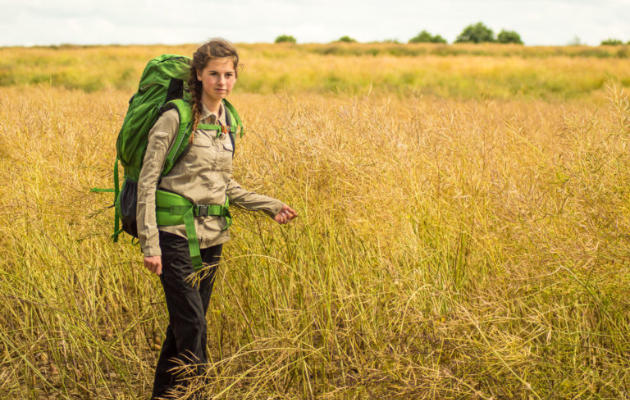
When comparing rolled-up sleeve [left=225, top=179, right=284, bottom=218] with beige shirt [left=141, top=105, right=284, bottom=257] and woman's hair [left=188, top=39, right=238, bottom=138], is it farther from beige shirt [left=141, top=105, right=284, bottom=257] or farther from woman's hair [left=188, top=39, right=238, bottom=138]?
woman's hair [left=188, top=39, right=238, bottom=138]

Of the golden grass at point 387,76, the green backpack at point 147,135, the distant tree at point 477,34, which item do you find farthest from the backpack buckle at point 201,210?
the distant tree at point 477,34

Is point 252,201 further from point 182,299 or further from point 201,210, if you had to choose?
point 182,299

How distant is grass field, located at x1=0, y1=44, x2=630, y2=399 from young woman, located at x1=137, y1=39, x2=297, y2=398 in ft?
0.77

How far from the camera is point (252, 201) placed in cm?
255

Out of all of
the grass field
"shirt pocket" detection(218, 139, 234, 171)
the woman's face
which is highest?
the woman's face

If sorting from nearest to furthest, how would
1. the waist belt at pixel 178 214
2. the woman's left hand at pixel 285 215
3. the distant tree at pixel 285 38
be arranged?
the waist belt at pixel 178 214
the woman's left hand at pixel 285 215
the distant tree at pixel 285 38

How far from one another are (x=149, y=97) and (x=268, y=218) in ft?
2.84

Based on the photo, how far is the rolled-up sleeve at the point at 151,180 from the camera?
2.13 metres

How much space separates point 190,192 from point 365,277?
36.5 inches

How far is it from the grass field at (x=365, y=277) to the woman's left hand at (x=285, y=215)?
0.14 m

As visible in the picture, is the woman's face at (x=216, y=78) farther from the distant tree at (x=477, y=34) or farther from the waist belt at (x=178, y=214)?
the distant tree at (x=477, y=34)

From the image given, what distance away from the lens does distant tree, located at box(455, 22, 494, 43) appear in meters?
55.4

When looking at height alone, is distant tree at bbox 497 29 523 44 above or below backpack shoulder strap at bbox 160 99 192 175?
above

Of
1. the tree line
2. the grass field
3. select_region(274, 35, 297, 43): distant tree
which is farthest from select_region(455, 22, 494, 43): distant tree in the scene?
the grass field
